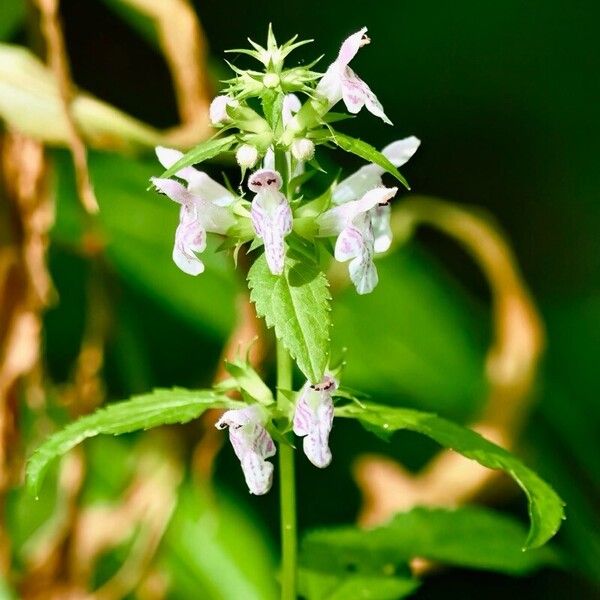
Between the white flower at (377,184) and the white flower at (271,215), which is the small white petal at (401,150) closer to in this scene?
the white flower at (377,184)

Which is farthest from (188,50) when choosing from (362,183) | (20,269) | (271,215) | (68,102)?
(271,215)

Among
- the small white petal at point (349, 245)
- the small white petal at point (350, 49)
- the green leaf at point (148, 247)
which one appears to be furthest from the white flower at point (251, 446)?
the green leaf at point (148, 247)

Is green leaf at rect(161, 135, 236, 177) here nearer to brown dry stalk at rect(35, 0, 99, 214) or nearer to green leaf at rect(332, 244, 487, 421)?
brown dry stalk at rect(35, 0, 99, 214)

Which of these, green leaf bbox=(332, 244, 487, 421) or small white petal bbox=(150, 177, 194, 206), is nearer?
small white petal bbox=(150, 177, 194, 206)

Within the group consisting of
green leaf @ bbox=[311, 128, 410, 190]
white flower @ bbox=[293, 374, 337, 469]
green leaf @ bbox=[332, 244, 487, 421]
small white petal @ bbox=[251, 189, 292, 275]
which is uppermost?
green leaf @ bbox=[311, 128, 410, 190]

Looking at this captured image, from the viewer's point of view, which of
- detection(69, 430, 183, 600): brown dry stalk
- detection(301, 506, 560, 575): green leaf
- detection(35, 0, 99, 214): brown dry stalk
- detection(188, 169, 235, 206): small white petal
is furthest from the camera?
detection(69, 430, 183, 600): brown dry stalk

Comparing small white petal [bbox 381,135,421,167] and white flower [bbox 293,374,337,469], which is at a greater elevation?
small white petal [bbox 381,135,421,167]

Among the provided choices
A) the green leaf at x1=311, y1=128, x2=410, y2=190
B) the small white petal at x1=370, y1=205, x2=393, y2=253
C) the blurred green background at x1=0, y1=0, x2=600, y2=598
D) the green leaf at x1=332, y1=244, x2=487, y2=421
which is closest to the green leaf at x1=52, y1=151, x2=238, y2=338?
the blurred green background at x1=0, y1=0, x2=600, y2=598
